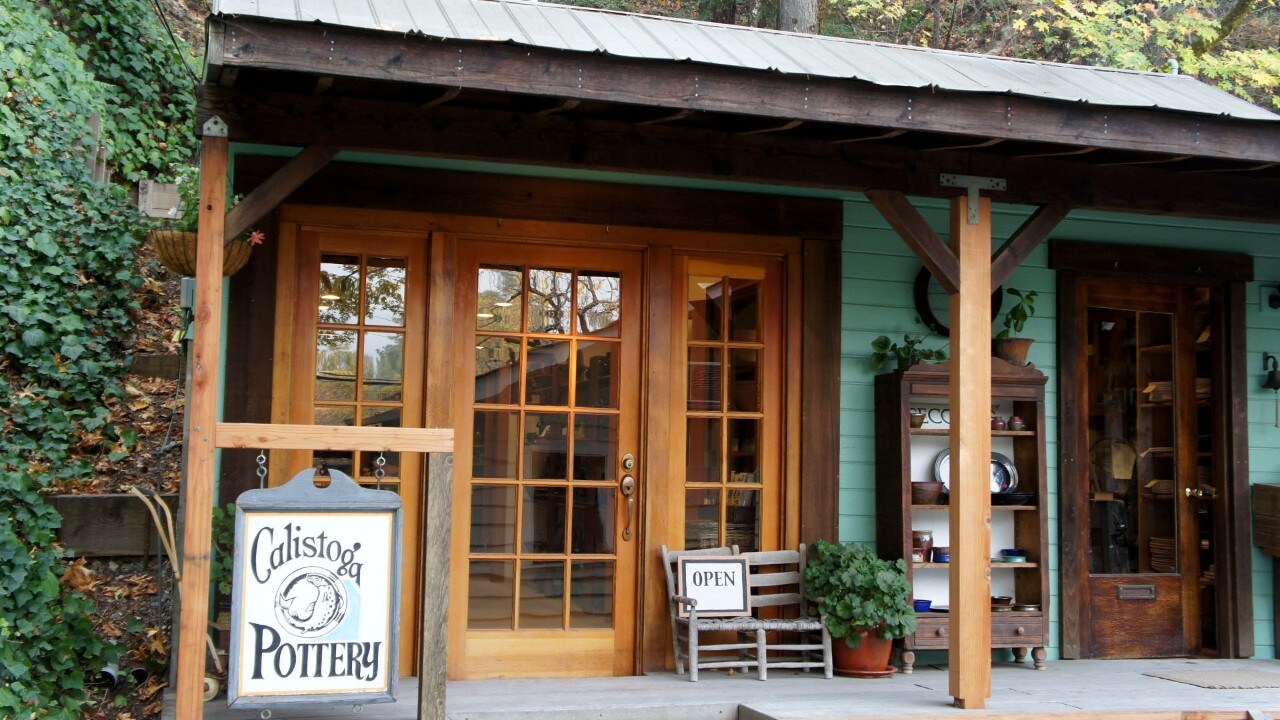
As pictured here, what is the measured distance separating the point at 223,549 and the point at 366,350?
1025 mm

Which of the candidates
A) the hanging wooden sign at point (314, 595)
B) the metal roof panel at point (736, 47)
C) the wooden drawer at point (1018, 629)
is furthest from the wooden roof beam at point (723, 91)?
the wooden drawer at point (1018, 629)

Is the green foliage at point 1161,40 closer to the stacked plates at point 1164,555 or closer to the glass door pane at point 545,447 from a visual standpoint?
the stacked plates at point 1164,555

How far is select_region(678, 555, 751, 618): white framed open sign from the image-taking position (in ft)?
16.9

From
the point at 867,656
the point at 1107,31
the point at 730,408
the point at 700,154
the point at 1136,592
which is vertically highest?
the point at 1107,31

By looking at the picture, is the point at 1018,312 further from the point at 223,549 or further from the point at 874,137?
the point at 223,549

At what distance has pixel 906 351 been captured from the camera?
5.47 m

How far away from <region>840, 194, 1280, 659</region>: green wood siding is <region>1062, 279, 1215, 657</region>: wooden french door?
21cm

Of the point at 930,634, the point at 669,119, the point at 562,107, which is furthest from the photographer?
the point at 930,634

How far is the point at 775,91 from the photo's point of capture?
3.93 metres

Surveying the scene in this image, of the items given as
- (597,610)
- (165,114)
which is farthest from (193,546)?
(165,114)

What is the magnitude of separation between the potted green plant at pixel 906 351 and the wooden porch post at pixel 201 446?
315cm

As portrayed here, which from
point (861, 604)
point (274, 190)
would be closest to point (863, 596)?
point (861, 604)

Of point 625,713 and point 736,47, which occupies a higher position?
point 736,47

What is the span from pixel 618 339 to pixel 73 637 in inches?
102
